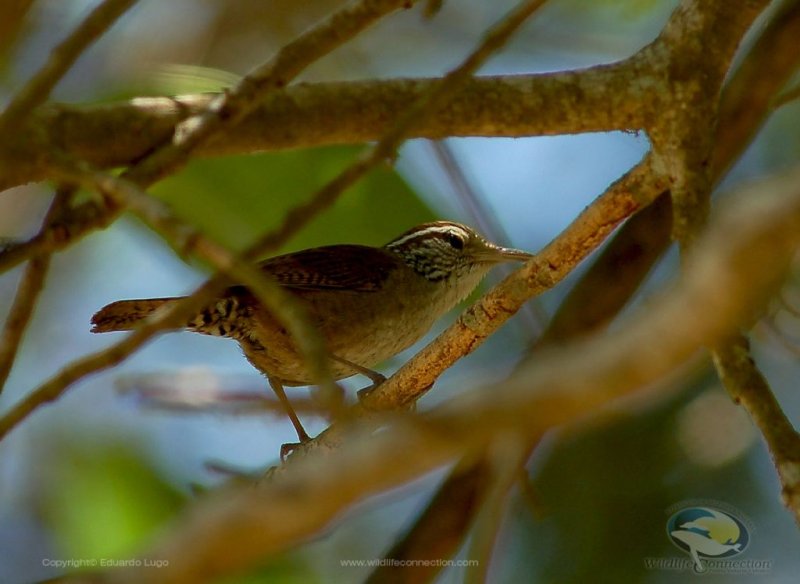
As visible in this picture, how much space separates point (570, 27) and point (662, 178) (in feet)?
11.5

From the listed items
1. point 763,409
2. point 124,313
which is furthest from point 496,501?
point 124,313

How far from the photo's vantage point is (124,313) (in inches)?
163

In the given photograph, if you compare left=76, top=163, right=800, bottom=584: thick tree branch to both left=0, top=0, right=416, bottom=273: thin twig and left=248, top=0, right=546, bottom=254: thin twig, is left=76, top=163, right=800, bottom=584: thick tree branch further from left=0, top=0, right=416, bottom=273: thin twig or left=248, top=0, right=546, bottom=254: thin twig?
left=0, top=0, right=416, bottom=273: thin twig

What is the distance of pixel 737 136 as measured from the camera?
462 cm

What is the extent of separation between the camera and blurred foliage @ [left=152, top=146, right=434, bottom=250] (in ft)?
17.3

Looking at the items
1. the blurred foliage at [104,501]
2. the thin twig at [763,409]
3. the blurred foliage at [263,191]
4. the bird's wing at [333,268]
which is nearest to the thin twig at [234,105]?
the thin twig at [763,409]

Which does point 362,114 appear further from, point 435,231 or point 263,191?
point 435,231

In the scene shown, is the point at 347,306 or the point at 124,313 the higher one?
the point at 347,306

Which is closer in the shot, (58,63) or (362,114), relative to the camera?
(58,63)

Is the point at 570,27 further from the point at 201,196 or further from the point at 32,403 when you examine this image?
the point at 32,403

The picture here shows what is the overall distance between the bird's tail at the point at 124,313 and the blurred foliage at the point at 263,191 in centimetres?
102

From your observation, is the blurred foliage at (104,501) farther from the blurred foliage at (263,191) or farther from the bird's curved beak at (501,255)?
the bird's curved beak at (501,255)

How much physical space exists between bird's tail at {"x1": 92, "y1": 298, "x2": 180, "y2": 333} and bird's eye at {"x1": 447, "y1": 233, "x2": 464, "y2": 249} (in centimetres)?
198

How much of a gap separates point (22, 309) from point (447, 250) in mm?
3207
